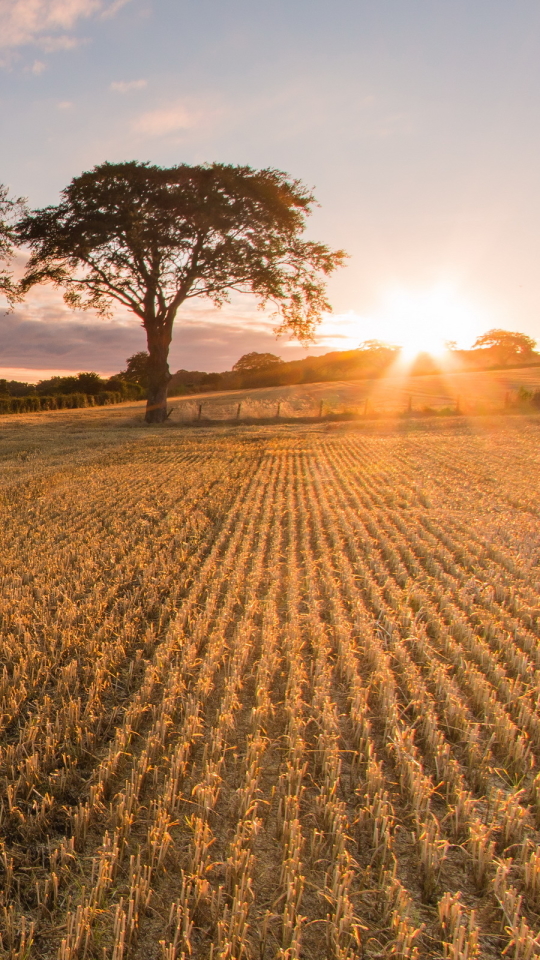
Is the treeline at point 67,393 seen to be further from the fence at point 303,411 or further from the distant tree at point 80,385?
the fence at point 303,411

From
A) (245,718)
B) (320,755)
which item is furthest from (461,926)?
(245,718)

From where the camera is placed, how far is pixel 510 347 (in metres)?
84.4

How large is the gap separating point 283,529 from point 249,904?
22.7 ft

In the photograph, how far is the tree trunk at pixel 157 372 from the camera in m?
31.1

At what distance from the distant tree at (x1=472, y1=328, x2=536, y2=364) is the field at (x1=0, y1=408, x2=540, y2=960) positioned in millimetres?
82651

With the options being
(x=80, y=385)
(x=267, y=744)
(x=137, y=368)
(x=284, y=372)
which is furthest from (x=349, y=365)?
(x=267, y=744)

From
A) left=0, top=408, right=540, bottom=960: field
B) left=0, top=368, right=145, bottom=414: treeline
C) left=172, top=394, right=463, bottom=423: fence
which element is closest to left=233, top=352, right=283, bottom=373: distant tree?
left=0, top=368, right=145, bottom=414: treeline

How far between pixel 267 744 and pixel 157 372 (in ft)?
96.7

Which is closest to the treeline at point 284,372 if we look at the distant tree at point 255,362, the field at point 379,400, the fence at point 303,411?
the distant tree at point 255,362

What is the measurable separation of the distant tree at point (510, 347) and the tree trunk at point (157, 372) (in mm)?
63798

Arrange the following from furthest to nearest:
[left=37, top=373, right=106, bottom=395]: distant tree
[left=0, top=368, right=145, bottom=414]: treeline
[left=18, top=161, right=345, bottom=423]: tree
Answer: [left=37, top=373, right=106, bottom=395]: distant tree < [left=0, top=368, right=145, bottom=414]: treeline < [left=18, top=161, right=345, bottom=423]: tree

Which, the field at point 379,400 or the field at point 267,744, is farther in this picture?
the field at point 379,400

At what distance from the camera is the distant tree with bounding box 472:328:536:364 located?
8319 cm

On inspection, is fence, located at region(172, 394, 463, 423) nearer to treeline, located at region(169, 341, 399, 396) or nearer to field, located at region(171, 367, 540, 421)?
field, located at region(171, 367, 540, 421)
